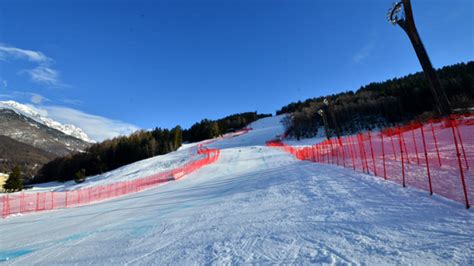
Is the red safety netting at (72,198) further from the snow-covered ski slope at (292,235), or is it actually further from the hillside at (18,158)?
the hillside at (18,158)

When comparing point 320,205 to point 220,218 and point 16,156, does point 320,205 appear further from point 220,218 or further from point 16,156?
point 16,156

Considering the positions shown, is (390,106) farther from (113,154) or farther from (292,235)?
(113,154)

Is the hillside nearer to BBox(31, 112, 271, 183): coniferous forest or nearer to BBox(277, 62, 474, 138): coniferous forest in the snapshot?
BBox(31, 112, 271, 183): coniferous forest

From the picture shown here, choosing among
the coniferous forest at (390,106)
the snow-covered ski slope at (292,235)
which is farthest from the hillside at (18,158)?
the snow-covered ski slope at (292,235)

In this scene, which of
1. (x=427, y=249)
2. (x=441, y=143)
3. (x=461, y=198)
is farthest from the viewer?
(x=441, y=143)

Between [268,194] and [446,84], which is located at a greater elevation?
[446,84]

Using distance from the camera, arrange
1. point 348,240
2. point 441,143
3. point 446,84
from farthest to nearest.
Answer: point 446,84 < point 441,143 < point 348,240

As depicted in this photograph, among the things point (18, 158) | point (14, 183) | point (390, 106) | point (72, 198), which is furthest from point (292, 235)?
point (18, 158)

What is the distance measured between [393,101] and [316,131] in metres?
22.0

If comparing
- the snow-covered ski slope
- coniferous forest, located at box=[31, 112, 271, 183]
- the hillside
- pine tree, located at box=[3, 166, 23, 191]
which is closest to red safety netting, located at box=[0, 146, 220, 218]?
the snow-covered ski slope

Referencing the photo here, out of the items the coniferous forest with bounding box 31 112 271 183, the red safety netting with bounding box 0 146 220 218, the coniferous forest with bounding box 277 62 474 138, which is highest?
the coniferous forest with bounding box 277 62 474 138

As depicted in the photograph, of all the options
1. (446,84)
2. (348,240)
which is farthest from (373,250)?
(446,84)

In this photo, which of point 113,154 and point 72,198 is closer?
point 72,198

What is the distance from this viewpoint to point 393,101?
64.2 metres
